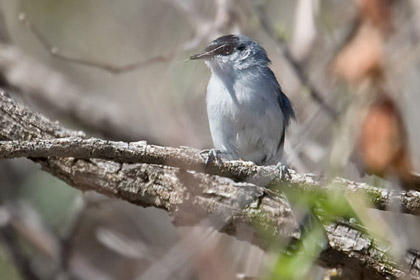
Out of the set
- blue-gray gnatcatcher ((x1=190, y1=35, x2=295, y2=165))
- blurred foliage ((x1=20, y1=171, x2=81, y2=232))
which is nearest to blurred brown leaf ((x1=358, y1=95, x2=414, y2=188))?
blue-gray gnatcatcher ((x1=190, y1=35, x2=295, y2=165))

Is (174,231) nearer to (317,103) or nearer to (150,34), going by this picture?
(150,34)

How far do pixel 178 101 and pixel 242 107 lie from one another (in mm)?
879

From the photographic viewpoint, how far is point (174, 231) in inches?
230

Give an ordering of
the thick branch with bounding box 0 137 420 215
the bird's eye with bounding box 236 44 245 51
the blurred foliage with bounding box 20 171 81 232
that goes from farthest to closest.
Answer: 1. the blurred foliage with bounding box 20 171 81 232
2. the bird's eye with bounding box 236 44 245 51
3. the thick branch with bounding box 0 137 420 215

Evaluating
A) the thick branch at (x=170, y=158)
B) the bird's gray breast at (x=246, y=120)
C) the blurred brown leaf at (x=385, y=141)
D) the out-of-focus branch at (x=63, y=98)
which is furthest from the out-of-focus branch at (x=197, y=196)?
the out-of-focus branch at (x=63, y=98)

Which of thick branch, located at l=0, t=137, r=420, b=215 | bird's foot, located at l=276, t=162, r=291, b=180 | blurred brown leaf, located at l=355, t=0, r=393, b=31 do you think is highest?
blurred brown leaf, located at l=355, t=0, r=393, b=31

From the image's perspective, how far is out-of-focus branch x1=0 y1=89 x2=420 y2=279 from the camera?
10.6 ft

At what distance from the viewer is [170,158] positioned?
9.47ft

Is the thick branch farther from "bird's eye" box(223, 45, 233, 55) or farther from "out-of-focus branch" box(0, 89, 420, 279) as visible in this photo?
"bird's eye" box(223, 45, 233, 55)

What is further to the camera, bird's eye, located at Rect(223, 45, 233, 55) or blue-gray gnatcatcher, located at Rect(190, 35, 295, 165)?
bird's eye, located at Rect(223, 45, 233, 55)

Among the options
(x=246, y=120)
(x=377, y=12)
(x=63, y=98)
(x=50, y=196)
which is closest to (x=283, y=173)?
(x=377, y=12)

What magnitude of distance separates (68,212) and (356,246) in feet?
10.9

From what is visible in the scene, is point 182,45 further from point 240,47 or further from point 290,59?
point 290,59

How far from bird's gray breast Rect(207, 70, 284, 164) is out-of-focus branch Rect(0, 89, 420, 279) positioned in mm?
954
